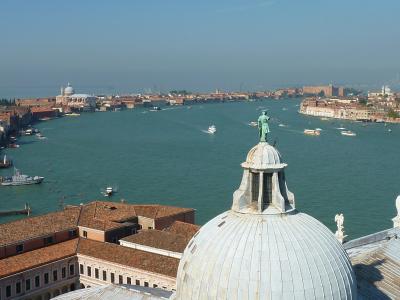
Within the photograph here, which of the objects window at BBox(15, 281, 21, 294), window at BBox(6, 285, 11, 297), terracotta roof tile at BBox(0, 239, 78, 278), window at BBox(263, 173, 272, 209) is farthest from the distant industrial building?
window at BBox(263, 173, 272, 209)

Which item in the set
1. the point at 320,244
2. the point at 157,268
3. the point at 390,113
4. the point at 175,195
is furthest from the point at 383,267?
the point at 390,113

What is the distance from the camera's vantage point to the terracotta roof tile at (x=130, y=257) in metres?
10.5

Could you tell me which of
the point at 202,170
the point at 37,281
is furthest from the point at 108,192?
the point at 37,281

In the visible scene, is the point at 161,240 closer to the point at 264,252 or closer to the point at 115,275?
the point at 115,275

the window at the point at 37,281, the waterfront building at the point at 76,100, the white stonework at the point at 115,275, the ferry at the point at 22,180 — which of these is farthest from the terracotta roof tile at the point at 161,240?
the waterfront building at the point at 76,100

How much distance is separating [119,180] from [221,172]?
406 cm

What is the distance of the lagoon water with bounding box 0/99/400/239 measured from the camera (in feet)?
61.0

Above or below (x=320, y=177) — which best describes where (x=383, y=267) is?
above

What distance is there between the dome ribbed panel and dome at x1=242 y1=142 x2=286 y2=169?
0.35 m

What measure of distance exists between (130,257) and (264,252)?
736 centimetres

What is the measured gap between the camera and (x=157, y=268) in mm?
10531

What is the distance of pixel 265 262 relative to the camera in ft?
13.0

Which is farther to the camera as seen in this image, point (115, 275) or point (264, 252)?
point (115, 275)

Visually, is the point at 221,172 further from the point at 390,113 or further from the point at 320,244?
the point at 390,113
